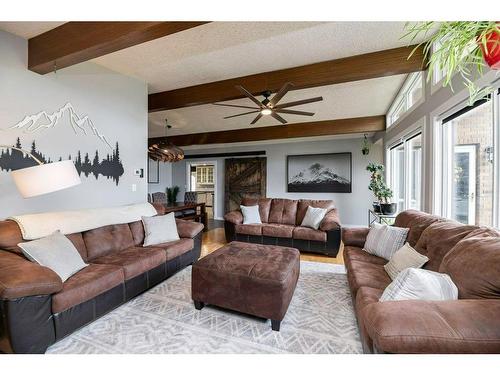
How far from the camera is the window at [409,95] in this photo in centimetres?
309

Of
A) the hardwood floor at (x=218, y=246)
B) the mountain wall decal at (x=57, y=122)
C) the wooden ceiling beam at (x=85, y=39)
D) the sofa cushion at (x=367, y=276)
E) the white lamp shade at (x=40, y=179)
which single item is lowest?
the hardwood floor at (x=218, y=246)

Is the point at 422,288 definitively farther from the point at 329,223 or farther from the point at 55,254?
the point at 329,223

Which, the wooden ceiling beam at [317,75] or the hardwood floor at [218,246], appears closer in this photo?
the wooden ceiling beam at [317,75]

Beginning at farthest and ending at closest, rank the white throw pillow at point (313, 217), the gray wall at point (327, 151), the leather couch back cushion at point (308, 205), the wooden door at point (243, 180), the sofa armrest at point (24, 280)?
the wooden door at point (243, 180) < the gray wall at point (327, 151) < the leather couch back cushion at point (308, 205) < the white throw pillow at point (313, 217) < the sofa armrest at point (24, 280)

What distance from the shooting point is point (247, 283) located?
6.20ft

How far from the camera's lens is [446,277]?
1.28m

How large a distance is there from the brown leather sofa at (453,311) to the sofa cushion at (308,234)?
2.13m

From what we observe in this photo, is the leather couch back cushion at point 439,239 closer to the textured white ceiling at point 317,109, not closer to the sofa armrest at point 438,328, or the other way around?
the sofa armrest at point 438,328

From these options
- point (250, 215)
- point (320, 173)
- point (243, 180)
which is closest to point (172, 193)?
A: point (243, 180)

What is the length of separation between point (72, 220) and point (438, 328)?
9.59 feet

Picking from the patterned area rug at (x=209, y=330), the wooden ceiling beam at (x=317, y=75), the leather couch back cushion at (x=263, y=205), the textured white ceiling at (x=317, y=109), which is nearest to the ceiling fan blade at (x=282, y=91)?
the wooden ceiling beam at (x=317, y=75)

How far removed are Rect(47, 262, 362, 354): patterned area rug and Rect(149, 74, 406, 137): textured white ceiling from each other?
9.48 feet
